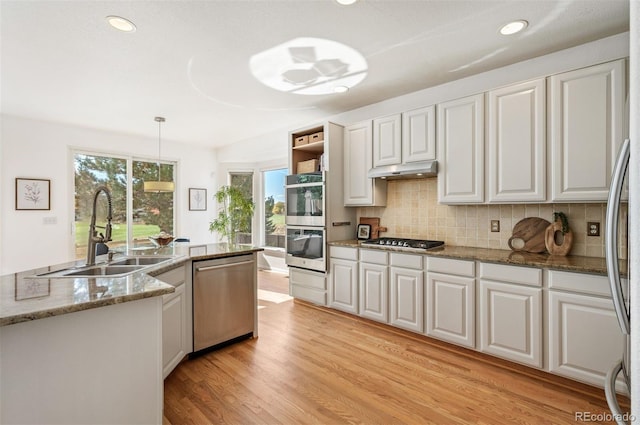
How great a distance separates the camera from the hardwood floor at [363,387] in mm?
1878

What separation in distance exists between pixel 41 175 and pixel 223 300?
3.98 metres

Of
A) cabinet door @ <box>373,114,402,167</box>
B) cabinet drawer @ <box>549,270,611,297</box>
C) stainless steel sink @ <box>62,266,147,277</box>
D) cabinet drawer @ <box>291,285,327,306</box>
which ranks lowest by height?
cabinet drawer @ <box>291,285,327,306</box>

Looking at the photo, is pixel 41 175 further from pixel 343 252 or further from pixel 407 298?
pixel 407 298

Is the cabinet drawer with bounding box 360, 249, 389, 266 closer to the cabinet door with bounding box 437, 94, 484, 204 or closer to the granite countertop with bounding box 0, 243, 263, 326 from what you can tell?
the cabinet door with bounding box 437, 94, 484, 204

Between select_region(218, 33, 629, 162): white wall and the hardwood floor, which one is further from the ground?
select_region(218, 33, 629, 162): white wall

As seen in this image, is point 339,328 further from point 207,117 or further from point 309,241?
point 207,117

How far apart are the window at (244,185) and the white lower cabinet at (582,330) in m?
5.28

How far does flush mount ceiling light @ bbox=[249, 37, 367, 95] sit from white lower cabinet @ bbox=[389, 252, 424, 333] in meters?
1.92

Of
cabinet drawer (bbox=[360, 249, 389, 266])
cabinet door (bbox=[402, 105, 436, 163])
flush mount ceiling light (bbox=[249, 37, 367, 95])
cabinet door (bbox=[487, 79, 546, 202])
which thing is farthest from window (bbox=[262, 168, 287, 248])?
cabinet door (bbox=[487, 79, 546, 202])

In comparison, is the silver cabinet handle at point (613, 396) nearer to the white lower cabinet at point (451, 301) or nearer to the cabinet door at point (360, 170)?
the white lower cabinet at point (451, 301)

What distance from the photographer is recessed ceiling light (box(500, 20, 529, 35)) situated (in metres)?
2.27

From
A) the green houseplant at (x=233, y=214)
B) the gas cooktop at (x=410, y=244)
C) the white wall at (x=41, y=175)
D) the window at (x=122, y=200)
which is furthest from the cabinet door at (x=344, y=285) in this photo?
the white wall at (x=41, y=175)

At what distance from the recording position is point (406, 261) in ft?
10.1

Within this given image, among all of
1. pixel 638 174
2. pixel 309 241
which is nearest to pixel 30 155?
pixel 309 241
